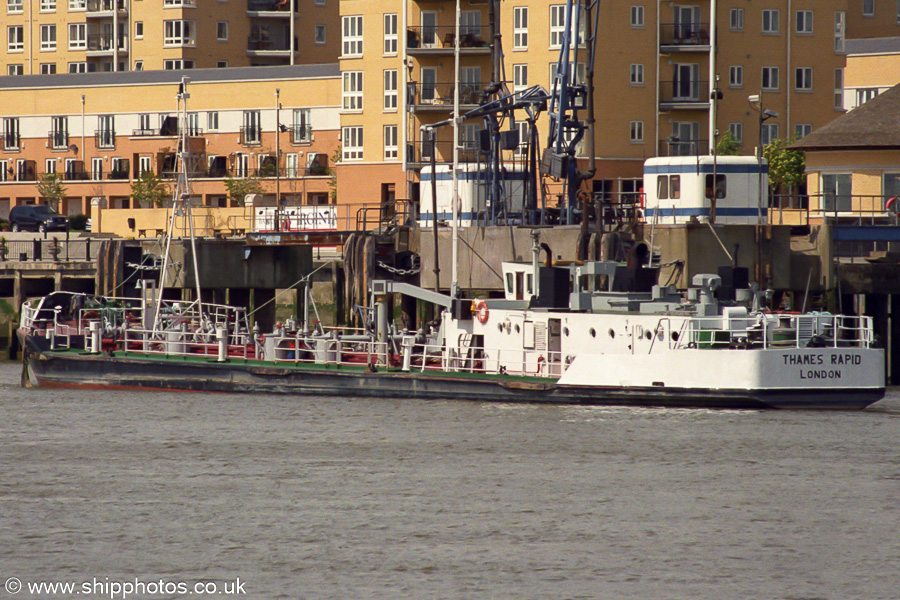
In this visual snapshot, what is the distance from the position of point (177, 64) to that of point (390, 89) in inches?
1176

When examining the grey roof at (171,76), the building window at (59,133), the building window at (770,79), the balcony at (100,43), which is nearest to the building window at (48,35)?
the balcony at (100,43)

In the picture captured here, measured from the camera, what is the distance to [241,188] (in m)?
88.4

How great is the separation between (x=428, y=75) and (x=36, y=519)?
57.1m

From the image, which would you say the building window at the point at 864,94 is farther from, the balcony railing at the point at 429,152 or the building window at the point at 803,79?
the balcony railing at the point at 429,152

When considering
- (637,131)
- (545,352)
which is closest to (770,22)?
(637,131)

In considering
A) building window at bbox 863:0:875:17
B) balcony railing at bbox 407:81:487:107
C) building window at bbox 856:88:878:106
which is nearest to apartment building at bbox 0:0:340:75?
balcony railing at bbox 407:81:487:107

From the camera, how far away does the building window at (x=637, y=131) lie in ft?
251

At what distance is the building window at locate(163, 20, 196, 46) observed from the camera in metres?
107

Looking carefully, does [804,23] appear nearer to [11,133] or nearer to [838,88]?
[838,88]

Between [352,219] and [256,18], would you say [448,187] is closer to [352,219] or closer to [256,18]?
[352,219]

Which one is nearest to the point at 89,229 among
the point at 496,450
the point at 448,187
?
the point at 448,187

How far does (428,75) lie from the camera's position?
264ft

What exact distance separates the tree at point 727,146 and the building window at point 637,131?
415 centimetres

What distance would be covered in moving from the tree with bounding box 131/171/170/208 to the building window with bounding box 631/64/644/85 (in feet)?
102
